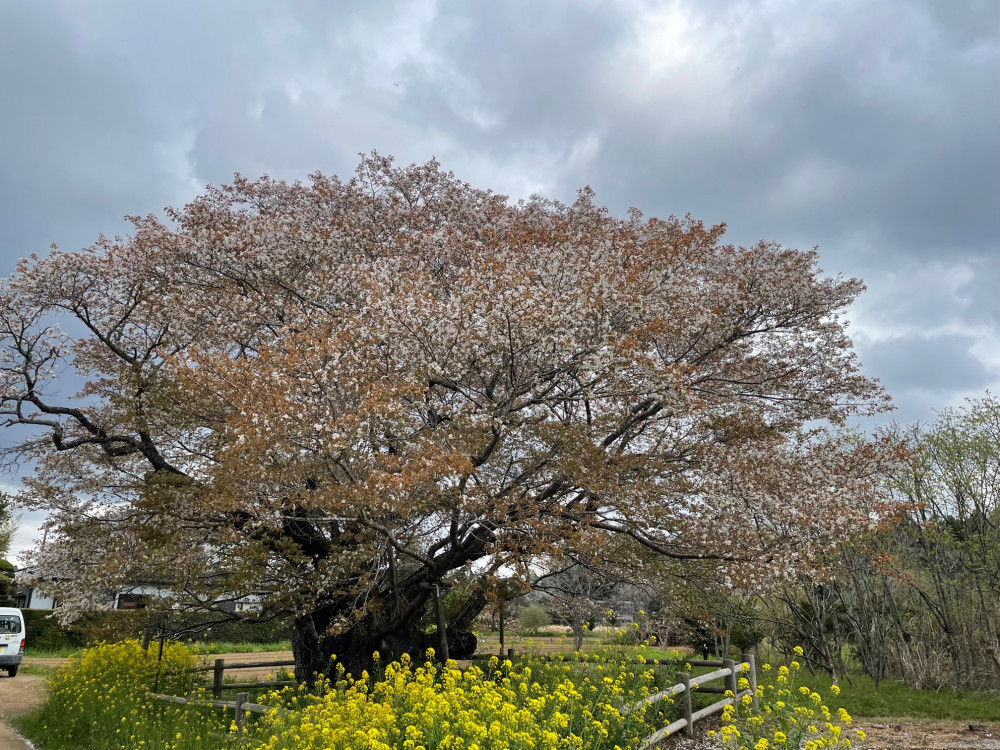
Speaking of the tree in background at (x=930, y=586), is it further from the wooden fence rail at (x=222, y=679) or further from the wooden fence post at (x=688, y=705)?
the wooden fence rail at (x=222, y=679)

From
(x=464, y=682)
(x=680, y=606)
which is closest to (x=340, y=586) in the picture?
(x=464, y=682)

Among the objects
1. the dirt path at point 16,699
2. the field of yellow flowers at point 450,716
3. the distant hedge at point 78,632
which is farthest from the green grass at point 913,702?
the distant hedge at point 78,632

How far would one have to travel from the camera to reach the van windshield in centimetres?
1852

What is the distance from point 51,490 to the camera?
10.6 m

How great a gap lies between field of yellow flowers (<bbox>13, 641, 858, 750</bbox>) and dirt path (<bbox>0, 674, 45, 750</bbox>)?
0.95 ft

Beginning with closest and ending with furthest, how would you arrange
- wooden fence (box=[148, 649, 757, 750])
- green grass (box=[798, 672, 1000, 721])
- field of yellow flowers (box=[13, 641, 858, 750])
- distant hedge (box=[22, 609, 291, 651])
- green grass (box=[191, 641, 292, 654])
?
field of yellow flowers (box=[13, 641, 858, 750]) → wooden fence (box=[148, 649, 757, 750]) → green grass (box=[798, 672, 1000, 721]) → distant hedge (box=[22, 609, 291, 651]) → green grass (box=[191, 641, 292, 654])

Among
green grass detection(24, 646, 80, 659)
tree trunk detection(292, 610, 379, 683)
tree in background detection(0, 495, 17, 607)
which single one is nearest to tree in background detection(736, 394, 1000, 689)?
tree trunk detection(292, 610, 379, 683)

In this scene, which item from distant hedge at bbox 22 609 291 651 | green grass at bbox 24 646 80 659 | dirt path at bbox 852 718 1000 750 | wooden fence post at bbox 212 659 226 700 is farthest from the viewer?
green grass at bbox 24 646 80 659

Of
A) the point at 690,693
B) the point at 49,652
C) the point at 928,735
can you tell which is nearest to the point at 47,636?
the point at 49,652

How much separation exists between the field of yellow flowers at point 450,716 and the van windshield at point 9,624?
10.1 meters

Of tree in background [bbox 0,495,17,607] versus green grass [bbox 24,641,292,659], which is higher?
tree in background [bbox 0,495,17,607]

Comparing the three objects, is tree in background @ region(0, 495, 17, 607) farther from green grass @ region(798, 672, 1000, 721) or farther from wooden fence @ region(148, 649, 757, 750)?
green grass @ region(798, 672, 1000, 721)

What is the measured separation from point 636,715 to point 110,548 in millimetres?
8087

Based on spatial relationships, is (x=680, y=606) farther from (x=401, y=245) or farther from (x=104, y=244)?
(x=104, y=244)
